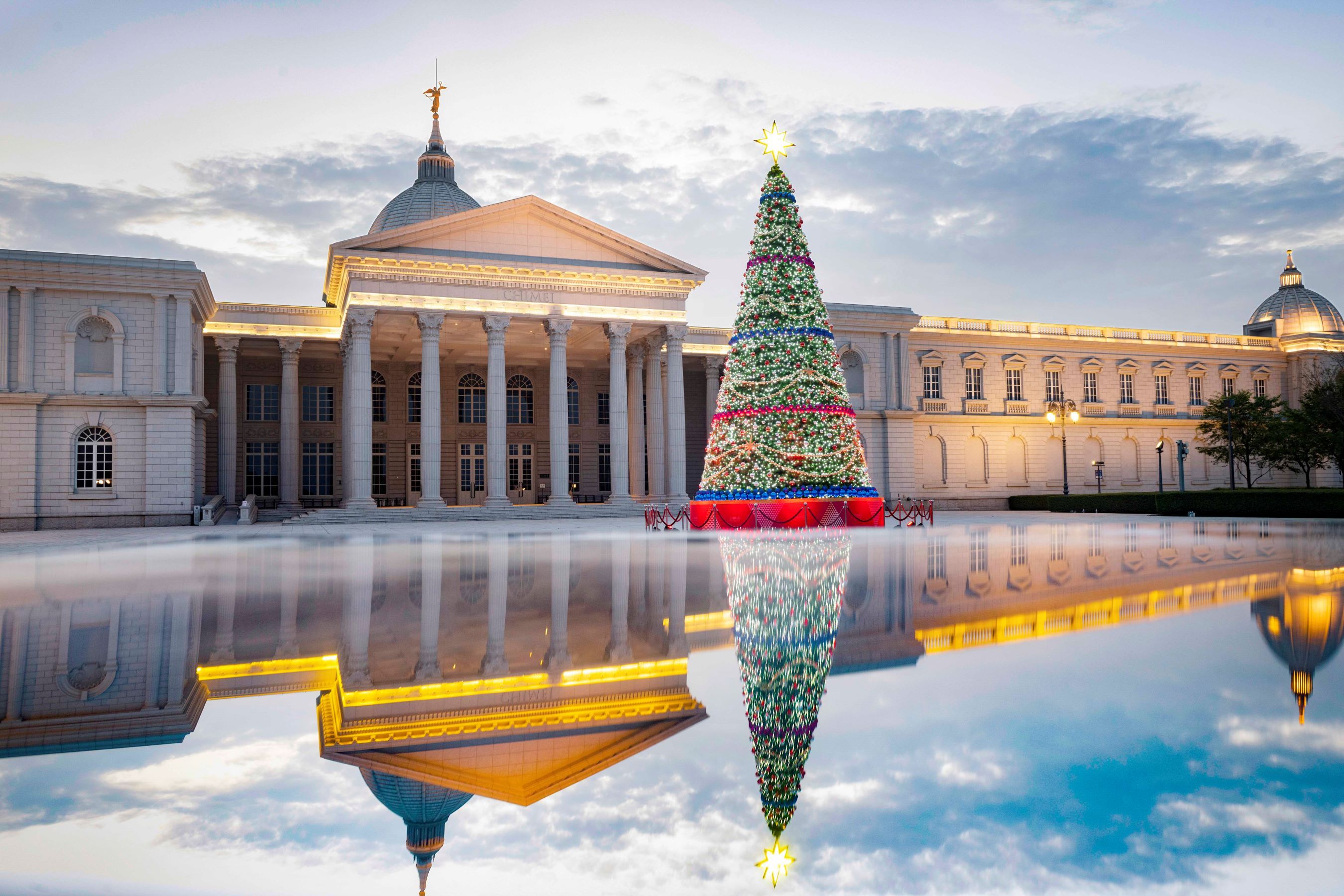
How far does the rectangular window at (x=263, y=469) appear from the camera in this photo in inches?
1770

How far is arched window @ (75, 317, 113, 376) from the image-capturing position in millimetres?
34938

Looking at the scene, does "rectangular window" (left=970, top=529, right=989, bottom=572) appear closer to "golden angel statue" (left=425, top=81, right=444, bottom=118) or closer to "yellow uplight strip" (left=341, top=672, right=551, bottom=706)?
"yellow uplight strip" (left=341, top=672, right=551, bottom=706)

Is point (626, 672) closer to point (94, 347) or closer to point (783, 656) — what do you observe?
point (783, 656)

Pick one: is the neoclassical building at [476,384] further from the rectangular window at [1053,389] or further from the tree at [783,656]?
the tree at [783,656]

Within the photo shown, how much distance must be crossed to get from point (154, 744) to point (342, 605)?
4.81 m

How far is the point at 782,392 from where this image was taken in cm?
2845

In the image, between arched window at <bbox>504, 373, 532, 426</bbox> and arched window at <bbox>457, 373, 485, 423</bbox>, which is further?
arched window at <bbox>504, 373, 532, 426</bbox>

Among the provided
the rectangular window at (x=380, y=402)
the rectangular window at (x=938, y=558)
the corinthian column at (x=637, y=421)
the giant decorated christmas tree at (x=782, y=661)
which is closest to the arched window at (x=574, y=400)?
the corinthian column at (x=637, y=421)

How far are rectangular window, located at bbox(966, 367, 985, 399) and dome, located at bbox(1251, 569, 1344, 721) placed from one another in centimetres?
4511

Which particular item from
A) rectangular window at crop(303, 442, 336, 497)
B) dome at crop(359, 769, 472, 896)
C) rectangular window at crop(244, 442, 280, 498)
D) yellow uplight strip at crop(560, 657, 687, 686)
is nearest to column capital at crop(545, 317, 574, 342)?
rectangular window at crop(303, 442, 336, 497)

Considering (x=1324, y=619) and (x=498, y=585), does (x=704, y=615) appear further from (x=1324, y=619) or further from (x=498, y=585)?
(x=1324, y=619)

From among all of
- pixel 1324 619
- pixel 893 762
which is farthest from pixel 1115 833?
pixel 1324 619

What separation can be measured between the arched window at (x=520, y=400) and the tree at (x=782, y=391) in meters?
21.7

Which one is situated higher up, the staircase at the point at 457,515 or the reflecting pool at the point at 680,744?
the reflecting pool at the point at 680,744
